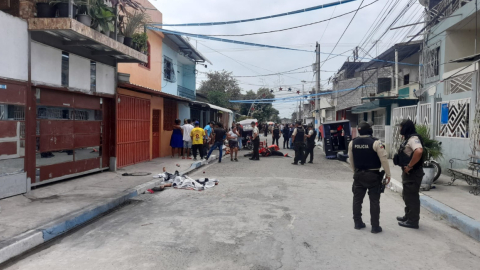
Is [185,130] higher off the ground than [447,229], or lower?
higher

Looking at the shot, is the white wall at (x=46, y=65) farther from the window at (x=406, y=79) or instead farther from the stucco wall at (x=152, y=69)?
the window at (x=406, y=79)

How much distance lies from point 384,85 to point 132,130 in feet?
67.6

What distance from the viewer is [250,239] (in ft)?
16.5

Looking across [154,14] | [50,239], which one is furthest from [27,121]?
[154,14]

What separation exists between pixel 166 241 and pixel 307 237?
79.1 inches

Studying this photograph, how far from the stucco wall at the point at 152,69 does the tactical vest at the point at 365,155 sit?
34.7ft

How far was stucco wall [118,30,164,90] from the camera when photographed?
14.6 metres

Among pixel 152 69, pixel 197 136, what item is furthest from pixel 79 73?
pixel 152 69

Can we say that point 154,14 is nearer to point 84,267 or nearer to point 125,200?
point 125,200

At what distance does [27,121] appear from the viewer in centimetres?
732

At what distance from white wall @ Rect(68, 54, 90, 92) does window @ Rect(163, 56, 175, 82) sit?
28.8ft

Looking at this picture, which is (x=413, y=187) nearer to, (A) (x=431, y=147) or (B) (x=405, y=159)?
(B) (x=405, y=159)

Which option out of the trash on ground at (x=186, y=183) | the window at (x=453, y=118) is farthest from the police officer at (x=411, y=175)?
the window at (x=453, y=118)

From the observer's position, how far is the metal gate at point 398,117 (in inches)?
549
